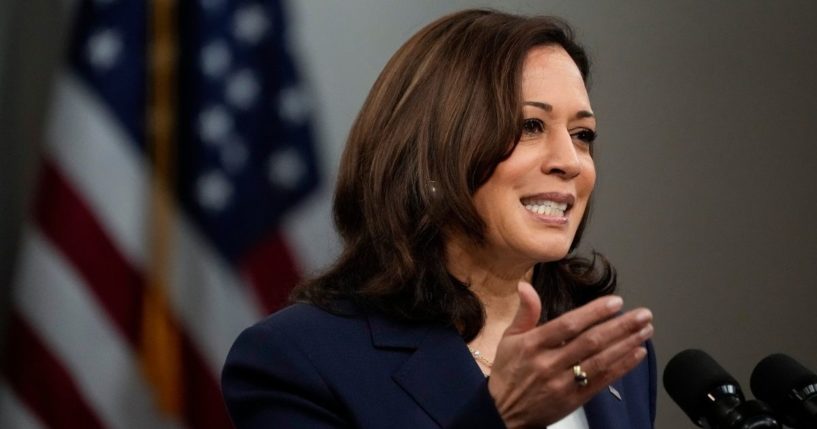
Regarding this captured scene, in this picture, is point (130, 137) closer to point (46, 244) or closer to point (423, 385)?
point (46, 244)

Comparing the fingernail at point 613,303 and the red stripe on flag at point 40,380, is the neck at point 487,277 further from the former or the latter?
the red stripe on flag at point 40,380

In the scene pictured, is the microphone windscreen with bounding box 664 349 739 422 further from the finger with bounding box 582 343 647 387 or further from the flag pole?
the flag pole

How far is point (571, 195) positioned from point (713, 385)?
43cm

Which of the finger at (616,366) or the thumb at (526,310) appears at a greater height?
the thumb at (526,310)

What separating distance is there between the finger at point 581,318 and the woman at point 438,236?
26 cm

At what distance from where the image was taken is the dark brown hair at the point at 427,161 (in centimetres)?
183

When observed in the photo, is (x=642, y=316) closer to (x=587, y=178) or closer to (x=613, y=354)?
(x=613, y=354)

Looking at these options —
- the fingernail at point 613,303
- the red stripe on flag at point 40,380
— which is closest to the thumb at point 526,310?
the fingernail at point 613,303

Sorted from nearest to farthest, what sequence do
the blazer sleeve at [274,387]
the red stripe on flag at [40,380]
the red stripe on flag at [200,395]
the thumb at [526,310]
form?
the thumb at [526,310] → the blazer sleeve at [274,387] → the red stripe on flag at [40,380] → the red stripe on flag at [200,395]

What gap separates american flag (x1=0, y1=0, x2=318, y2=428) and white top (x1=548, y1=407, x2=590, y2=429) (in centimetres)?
114

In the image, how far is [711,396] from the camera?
1500mm

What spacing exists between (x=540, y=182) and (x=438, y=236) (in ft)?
0.67

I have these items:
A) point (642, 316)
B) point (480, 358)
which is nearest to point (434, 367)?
point (480, 358)

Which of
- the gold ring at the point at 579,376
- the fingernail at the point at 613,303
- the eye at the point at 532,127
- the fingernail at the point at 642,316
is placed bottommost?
the gold ring at the point at 579,376
